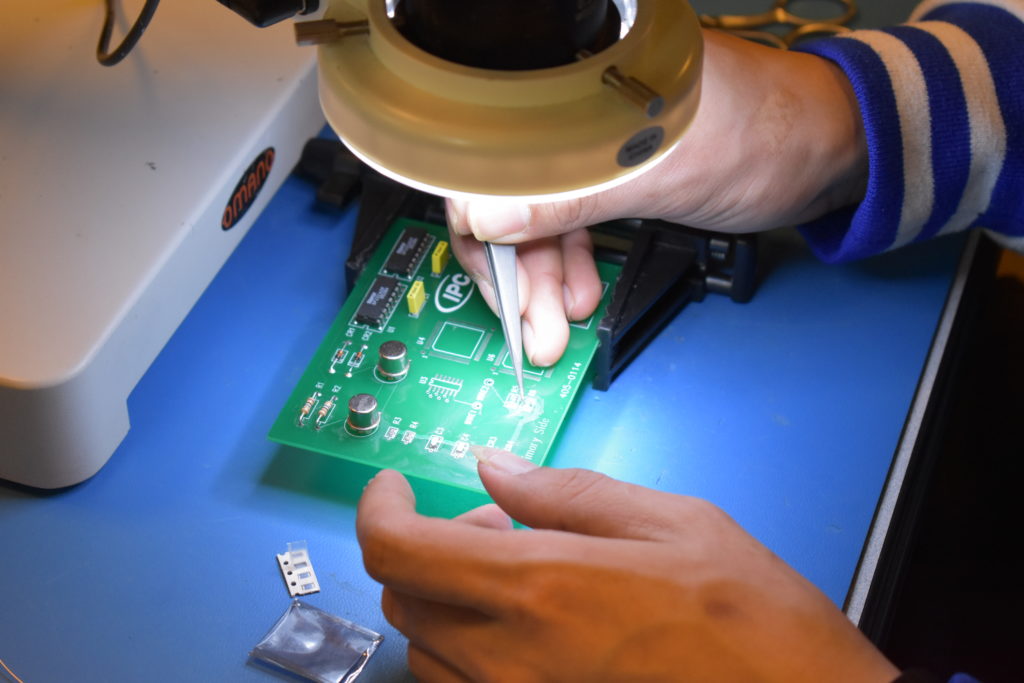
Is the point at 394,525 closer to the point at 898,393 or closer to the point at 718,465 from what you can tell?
the point at 718,465

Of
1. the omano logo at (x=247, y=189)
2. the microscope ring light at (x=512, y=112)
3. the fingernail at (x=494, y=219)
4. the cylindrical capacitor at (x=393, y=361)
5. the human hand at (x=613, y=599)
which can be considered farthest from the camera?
the omano logo at (x=247, y=189)

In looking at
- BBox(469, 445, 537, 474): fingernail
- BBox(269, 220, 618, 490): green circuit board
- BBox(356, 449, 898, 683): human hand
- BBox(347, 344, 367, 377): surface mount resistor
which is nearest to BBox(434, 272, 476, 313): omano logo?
BBox(269, 220, 618, 490): green circuit board

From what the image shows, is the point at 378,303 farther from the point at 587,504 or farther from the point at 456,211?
the point at 587,504

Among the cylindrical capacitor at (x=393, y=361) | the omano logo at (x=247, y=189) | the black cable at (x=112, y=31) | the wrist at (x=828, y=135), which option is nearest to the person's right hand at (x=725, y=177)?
the wrist at (x=828, y=135)

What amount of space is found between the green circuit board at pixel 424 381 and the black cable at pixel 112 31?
0.37m

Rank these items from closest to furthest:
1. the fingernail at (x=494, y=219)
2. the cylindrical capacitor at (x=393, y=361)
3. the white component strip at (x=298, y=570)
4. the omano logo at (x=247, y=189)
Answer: the fingernail at (x=494, y=219), the white component strip at (x=298, y=570), the cylindrical capacitor at (x=393, y=361), the omano logo at (x=247, y=189)

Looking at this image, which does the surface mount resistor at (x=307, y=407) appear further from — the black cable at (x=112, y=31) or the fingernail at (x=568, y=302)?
the black cable at (x=112, y=31)

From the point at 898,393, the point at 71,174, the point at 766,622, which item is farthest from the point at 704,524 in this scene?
the point at 71,174

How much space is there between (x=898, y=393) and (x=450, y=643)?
607 mm

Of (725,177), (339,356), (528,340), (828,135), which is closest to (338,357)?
(339,356)

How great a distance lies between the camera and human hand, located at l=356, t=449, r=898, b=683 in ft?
2.70

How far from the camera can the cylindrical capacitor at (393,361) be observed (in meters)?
1.17

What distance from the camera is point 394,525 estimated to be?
2.88 ft

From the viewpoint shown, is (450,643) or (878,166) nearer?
(450,643)
